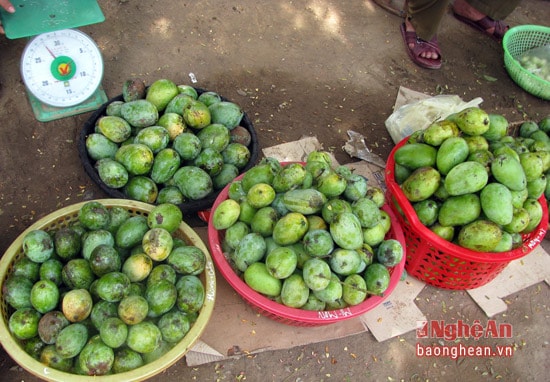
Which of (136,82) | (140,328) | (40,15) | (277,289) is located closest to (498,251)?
(277,289)

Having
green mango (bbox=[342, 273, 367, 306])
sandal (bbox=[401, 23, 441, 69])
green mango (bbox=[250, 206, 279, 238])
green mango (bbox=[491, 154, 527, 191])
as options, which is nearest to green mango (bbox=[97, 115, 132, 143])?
green mango (bbox=[250, 206, 279, 238])

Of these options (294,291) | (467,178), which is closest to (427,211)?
(467,178)

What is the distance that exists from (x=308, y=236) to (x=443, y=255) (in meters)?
0.75

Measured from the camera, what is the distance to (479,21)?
415 cm

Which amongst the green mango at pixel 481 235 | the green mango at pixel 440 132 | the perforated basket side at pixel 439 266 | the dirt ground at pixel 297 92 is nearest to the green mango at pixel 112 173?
the dirt ground at pixel 297 92

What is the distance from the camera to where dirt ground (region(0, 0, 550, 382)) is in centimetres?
212

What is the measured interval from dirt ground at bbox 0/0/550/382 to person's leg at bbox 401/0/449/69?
0.32 ft

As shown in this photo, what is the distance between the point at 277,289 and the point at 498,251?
1.02 meters

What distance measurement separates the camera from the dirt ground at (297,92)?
2.12m

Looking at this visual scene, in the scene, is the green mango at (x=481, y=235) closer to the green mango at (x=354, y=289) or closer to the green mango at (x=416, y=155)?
the green mango at (x=416, y=155)

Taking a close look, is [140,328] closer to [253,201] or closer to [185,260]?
[185,260]

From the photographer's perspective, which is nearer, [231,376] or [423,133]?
[231,376]

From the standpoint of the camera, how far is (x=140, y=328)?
155cm

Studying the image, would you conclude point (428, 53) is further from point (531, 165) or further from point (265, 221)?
point (265, 221)
